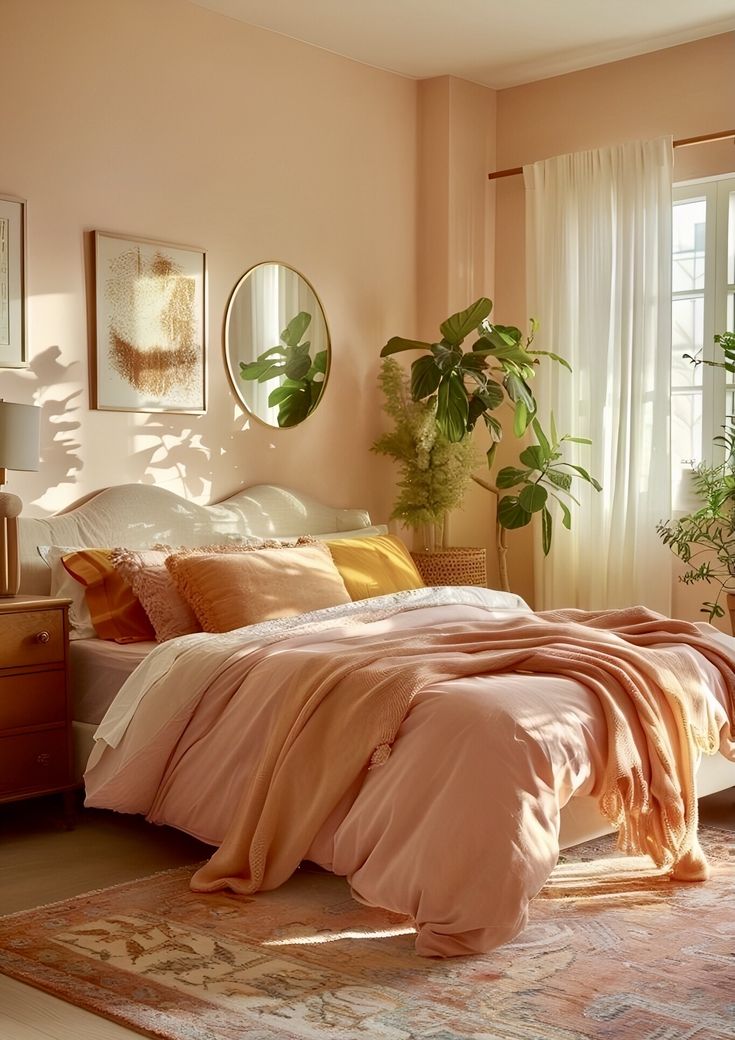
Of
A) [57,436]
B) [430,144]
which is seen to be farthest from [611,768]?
[430,144]

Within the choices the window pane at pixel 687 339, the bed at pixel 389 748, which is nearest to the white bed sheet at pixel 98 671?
the bed at pixel 389 748

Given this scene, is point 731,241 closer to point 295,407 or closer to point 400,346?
point 400,346

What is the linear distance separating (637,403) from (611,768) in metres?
2.78

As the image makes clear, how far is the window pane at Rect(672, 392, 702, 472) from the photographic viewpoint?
5.91m

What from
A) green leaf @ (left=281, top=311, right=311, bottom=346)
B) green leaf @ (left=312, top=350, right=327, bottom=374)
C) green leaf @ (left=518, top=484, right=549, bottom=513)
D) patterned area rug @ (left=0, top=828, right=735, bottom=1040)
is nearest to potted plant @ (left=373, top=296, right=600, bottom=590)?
green leaf @ (left=518, top=484, right=549, bottom=513)

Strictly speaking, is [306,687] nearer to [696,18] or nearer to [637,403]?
[637,403]

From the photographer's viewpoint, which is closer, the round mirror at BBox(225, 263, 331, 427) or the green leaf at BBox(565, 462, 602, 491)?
the round mirror at BBox(225, 263, 331, 427)

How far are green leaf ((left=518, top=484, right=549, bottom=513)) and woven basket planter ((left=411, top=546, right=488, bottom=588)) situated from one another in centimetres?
31

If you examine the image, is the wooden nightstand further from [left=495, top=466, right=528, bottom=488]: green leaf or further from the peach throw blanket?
[left=495, top=466, right=528, bottom=488]: green leaf

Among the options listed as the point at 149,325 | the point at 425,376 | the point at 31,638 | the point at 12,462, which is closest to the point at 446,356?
the point at 425,376

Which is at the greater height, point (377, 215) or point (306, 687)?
point (377, 215)

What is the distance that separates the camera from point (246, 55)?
18.0 ft

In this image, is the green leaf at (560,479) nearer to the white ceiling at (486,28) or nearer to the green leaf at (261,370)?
the green leaf at (261,370)

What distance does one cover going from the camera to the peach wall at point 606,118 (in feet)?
18.7
